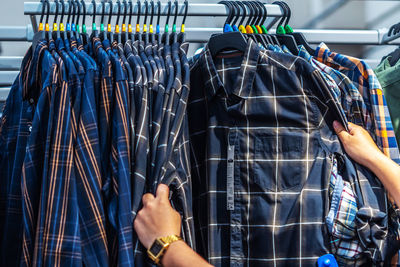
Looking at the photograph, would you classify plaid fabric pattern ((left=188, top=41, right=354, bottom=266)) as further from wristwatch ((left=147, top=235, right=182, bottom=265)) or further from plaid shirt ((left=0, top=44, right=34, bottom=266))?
plaid shirt ((left=0, top=44, right=34, bottom=266))

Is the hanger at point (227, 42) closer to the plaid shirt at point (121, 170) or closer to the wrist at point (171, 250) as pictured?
the plaid shirt at point (121, 170)

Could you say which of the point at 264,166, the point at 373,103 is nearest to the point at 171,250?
the point at 264,166

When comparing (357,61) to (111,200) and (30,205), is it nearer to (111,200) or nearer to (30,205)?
(111,200)

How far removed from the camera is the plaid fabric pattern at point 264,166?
0.93 metres

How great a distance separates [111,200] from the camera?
2.82 ft

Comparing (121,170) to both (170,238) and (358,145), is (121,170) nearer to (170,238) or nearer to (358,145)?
(170,238)

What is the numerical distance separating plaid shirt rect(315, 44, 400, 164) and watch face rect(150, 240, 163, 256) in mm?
527

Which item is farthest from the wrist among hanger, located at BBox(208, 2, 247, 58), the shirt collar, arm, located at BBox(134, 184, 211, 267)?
hanger, located at BBox(208, 2, 247, 58)

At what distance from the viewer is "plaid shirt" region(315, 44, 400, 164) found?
0.97 m

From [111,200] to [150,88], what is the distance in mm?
246

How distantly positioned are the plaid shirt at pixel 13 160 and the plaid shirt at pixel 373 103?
71 centimetres

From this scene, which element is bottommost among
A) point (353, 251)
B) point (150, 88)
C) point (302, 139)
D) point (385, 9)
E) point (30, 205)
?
point (353, 251)

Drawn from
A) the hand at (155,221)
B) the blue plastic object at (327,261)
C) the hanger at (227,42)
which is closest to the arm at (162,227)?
the hand at (155,221)

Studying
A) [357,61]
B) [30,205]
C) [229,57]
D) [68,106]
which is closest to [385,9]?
[357,61]
